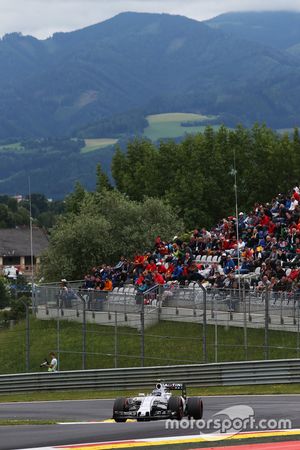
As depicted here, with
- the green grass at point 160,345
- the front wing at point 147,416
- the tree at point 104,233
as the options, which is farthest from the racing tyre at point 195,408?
the tree at point 104,233

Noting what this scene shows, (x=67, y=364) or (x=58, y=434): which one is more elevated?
(x=58, y=434)

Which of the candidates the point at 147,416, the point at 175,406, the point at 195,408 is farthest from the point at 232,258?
the point at 147,416

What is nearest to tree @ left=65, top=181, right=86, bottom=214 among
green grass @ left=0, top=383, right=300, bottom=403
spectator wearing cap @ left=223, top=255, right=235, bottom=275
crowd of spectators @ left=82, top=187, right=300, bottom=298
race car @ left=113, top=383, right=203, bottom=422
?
crowd of spectators @ left=82, top=187, right=300, bottom=298

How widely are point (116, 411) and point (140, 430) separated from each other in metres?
0.89

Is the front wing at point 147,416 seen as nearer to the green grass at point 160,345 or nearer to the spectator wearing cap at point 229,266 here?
the green grass at point 160,345

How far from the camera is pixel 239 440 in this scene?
19.8 meters

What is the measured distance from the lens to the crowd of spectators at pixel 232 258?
38.9 metres

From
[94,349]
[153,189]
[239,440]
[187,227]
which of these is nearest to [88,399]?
[94,349]

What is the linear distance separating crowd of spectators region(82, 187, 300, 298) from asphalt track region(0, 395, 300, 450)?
8.48 metres

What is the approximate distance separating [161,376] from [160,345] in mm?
2270

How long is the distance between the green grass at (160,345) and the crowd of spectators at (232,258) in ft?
6.48

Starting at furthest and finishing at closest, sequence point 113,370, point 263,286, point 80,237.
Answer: point 80,237 → point 263,286 → point 113,370

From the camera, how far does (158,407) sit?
22.0 meters

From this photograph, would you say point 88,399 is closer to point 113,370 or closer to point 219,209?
point 113,370
